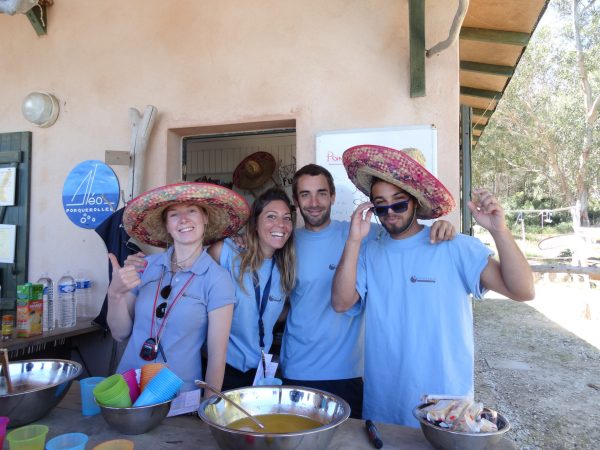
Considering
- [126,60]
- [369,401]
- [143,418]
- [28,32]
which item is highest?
[28,32]

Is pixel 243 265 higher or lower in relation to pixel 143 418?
higher

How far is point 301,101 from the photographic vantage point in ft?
10.7

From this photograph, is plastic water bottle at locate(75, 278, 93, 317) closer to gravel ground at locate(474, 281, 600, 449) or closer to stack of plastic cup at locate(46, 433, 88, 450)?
stack of plastic cup at locate(46, 433, 88, 450)

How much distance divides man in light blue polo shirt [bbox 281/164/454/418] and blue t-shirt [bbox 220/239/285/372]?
0.12 metres

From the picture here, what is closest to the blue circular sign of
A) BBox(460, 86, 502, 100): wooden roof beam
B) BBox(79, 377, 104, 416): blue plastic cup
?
BBox(79, 377, 104, 416): blue plastic cup

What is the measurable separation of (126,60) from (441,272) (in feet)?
10.4

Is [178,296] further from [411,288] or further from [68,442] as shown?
[411,288]

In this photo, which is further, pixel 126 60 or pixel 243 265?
pixel 126 60

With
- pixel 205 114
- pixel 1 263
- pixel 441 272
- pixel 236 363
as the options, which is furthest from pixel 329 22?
pixel 1 263

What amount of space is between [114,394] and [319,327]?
42.9 inches

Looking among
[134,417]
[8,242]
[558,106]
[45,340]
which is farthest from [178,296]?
[558,106]

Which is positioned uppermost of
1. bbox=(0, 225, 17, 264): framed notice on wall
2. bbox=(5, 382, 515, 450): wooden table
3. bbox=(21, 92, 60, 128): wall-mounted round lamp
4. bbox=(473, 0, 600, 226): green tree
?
bbox=(473, 0, 600, 226): green tree

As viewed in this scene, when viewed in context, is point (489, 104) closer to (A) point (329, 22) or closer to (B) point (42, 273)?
(A) point (329, 22)

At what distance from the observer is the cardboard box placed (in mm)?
3217
